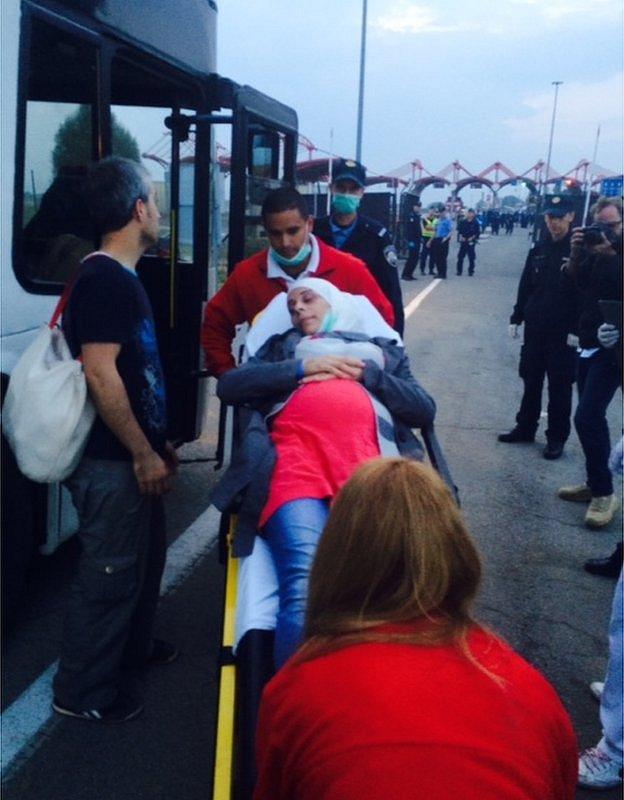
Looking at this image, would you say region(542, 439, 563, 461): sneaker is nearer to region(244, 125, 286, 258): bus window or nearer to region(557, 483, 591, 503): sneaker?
region(557, 483, 591, 503): sneaker

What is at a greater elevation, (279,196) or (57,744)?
(279,196)

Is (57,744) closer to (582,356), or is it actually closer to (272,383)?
(272,383)

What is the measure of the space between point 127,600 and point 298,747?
1781mm

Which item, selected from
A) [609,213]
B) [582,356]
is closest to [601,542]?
[582,356]

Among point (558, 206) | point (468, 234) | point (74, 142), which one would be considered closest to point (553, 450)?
point (558, 206)

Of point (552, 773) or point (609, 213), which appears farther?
point (609, 213)

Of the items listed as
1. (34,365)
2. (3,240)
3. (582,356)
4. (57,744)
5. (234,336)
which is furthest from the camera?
(582,356)

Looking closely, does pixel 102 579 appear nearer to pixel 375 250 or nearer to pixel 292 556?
pixel 292 556

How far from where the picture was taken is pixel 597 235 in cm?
513

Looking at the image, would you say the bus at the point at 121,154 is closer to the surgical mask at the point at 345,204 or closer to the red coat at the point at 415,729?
the surgical mask at the point at 345,204

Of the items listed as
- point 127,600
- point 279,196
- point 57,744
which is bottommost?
point 57,744

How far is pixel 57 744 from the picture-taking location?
2.92m

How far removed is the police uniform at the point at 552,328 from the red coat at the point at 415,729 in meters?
5.10

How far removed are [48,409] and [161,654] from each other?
1.32 meters
